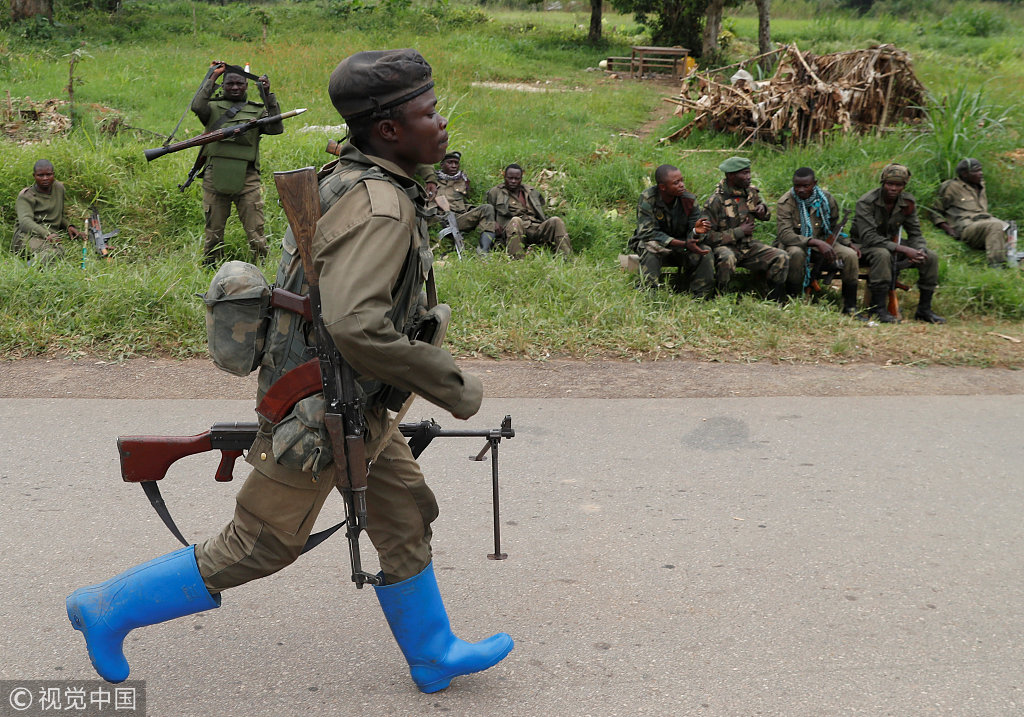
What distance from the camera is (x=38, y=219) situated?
819cm

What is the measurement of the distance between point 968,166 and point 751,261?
9.49ft

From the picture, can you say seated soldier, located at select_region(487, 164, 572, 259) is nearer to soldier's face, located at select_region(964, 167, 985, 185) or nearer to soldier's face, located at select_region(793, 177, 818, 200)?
soldier's face, located at select_region(793, 177, 818, 200)

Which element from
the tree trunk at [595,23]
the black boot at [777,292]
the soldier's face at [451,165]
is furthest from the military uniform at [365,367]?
the tree trunk at [595,23]

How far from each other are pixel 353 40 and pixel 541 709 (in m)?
18.8

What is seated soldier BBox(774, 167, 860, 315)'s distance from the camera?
24.3 ft

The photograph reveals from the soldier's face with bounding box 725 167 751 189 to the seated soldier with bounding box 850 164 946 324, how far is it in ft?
3.32

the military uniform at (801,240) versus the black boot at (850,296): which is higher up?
the military uniform at (801,240)

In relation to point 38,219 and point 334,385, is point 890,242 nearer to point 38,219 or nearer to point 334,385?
point 334,385

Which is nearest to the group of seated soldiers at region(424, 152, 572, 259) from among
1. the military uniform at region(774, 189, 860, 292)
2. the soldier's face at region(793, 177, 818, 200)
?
the military uniform at region(774, 189, 860, 292)

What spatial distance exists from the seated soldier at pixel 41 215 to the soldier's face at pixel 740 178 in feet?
18.5

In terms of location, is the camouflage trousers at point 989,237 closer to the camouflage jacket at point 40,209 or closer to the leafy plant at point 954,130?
the leafy plant at point 954,130

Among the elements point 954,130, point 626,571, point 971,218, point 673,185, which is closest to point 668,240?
point 673,185

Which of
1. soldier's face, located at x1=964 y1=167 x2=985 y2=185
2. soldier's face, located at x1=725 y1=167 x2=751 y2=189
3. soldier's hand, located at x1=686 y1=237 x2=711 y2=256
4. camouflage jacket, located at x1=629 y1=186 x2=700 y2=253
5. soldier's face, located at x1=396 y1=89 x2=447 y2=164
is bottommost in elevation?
soldier's hand, located at x1=686 y1=237 x2=711 y2=256

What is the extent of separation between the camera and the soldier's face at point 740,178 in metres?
7.72
